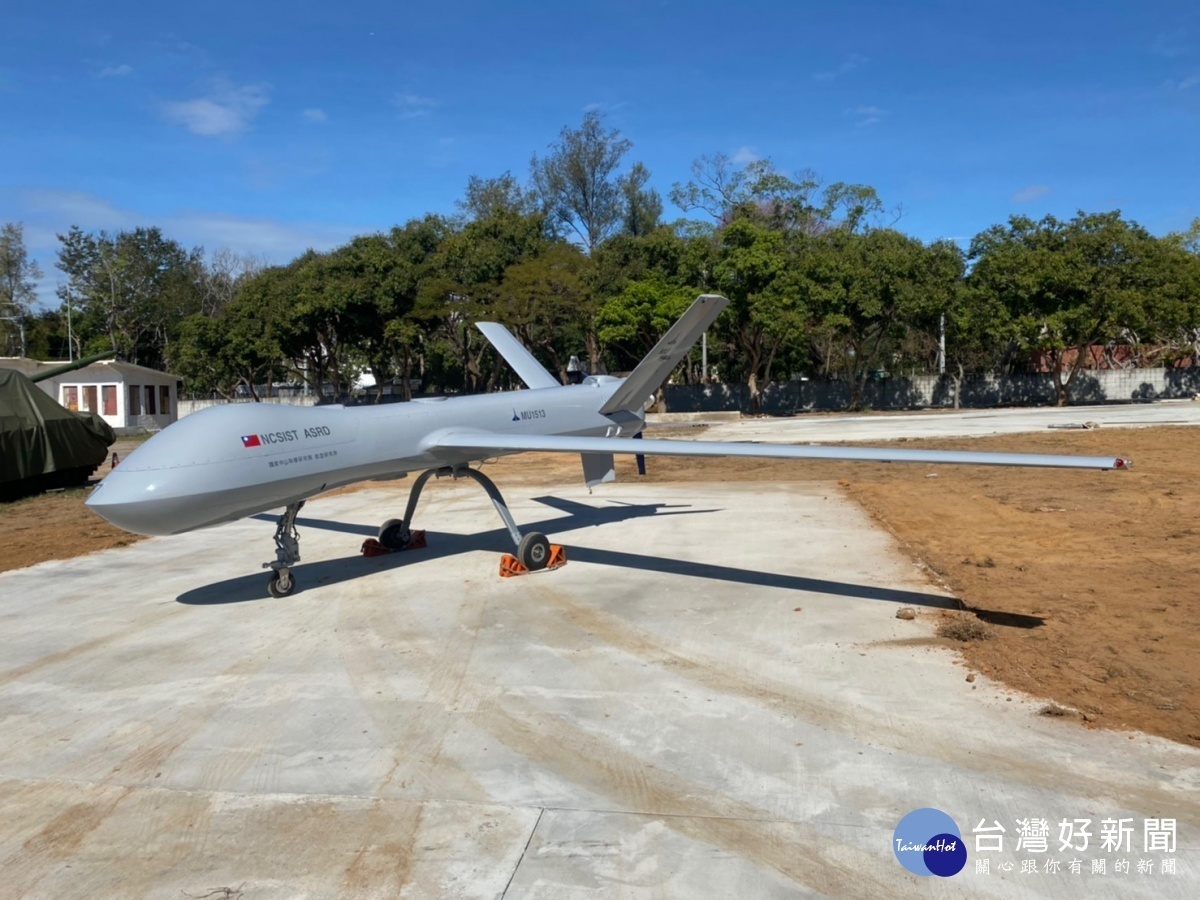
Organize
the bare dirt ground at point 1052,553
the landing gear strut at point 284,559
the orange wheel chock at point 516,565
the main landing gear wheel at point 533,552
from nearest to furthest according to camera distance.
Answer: the bare dirt ground at point 1052,553
the landing gear strut at point 284,559
the orange wheel chock at point 516,565
the main landing gear wheel at point 533,552

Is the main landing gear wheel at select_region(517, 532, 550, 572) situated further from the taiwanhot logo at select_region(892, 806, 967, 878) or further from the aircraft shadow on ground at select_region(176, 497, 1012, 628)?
the taiwanhot logo at select_region(892, 806, 967, 878)

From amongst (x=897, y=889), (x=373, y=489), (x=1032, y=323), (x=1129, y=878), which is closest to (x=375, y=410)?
(x=897, y=889)

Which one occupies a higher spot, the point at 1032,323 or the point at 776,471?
the point at 1032,323

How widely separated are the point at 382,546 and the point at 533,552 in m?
2.77

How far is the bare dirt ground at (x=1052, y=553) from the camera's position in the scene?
7152mm

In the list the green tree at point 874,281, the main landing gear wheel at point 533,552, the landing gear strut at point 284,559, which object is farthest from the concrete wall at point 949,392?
the landing gear strut at point 284,559

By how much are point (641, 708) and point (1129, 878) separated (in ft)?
11.1

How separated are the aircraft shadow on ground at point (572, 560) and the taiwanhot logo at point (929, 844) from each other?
423cm

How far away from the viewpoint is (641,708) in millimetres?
6855

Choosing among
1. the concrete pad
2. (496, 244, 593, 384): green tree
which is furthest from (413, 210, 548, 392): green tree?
the concrete pad

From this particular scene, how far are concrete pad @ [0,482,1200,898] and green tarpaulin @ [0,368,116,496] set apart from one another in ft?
35.9

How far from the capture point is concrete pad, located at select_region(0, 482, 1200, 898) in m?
4.70

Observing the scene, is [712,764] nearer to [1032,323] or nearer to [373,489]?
[373,489]

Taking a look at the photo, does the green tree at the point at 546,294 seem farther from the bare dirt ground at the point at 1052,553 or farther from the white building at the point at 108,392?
the bare dirt ground at the point at 1052,553
